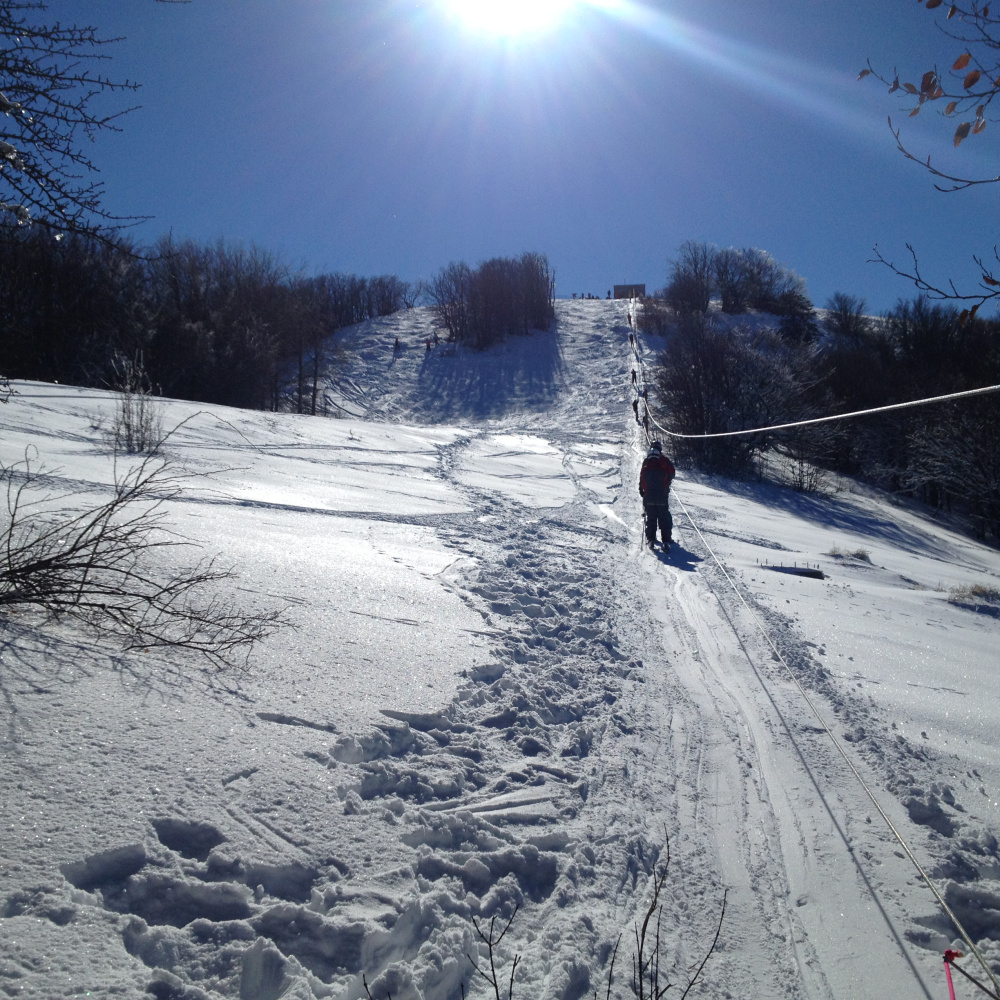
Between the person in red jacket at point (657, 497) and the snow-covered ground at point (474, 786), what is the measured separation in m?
2.72

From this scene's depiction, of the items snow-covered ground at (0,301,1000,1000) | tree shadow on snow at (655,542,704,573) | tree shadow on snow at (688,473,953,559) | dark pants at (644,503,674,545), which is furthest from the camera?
tree shadow on snow at (688,473,953,559)

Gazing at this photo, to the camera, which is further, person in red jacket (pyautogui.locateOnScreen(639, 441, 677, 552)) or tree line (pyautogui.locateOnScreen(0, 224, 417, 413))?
tree line (pyautogui.locateOnScreen(0, 224, 417, 413))

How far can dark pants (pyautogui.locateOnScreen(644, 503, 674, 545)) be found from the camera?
973 centimetres

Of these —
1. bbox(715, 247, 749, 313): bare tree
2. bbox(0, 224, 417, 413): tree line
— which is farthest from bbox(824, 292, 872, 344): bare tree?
bbox(0, 224, 417, 413): tree line

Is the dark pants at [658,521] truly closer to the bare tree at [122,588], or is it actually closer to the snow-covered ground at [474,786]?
the snow-covered ground at [474,786]

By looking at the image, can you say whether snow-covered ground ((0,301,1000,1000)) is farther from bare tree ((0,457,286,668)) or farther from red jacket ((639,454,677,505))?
red jacket ((639,454,677,505))

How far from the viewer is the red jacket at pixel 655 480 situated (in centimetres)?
981

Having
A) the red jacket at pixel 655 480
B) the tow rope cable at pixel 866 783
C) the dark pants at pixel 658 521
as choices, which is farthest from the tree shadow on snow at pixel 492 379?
the tow rope cable at pixel 866 783

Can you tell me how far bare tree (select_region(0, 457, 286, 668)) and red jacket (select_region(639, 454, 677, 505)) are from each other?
6.75 meters

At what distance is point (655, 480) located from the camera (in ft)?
32.4

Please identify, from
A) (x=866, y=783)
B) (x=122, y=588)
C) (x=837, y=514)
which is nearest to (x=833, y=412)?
(x=837, y=514)

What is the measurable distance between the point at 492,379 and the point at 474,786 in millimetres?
40169

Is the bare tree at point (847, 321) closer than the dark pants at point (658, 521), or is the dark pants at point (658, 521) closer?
the dark pants at point (658, 521)

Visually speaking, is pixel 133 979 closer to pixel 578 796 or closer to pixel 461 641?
pixel 578 796
